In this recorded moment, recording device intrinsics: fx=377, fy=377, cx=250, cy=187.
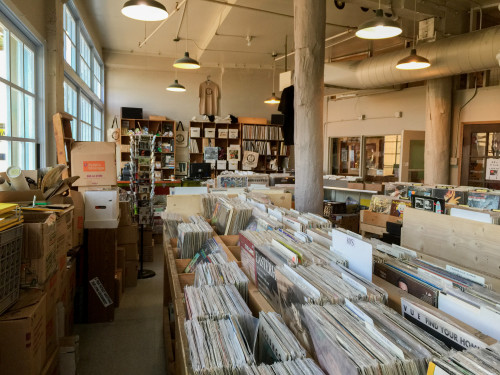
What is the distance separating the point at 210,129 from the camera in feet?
35.3

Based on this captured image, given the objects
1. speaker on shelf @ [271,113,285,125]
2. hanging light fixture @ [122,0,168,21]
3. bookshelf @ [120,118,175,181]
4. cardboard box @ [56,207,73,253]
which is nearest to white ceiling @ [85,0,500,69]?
speaker on shelf @ [271,113,285,125]

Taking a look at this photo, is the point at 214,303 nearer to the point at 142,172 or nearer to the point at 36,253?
the point at 36,253

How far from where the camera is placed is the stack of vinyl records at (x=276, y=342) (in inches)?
38.0

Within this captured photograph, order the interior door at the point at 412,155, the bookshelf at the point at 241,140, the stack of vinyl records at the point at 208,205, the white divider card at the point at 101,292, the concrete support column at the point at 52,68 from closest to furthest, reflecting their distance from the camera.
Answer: the stack of vinyl records at the point at 208,205 < the white divider card at the point at 101,292 < the concrete support column at the point at 52,68 < the interior door at the point at 412,155 < the bookshelf at the point at 241,140

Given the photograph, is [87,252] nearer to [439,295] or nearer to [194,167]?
[439,295]

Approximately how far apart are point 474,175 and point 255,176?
12.9 ft

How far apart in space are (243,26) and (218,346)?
23.8 feet

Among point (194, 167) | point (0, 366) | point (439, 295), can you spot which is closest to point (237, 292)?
point (439, 295)

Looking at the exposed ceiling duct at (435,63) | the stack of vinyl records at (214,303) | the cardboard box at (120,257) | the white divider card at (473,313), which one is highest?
the exposed ceiling duct at (435,63)

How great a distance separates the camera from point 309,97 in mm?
3869

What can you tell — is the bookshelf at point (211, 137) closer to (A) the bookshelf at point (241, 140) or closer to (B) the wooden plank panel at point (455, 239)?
(A) the bookshelf at point (241, 140)

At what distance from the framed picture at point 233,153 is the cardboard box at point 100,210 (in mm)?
7251

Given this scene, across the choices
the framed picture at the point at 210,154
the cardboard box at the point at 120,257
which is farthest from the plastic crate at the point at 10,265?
the framed picture at the point at 210,154

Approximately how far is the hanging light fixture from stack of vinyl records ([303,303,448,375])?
3309 millimetres
